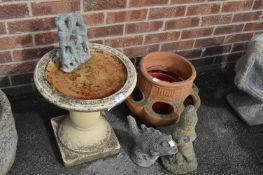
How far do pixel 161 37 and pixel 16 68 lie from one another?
2.64 ft

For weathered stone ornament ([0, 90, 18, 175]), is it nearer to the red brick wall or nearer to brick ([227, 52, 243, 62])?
the red brick wall

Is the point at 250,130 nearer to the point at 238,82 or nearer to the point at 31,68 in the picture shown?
the point at 238,82

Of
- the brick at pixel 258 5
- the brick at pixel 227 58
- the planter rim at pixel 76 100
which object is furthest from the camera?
the brick at pixel 227 58

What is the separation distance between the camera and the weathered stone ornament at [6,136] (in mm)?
1447

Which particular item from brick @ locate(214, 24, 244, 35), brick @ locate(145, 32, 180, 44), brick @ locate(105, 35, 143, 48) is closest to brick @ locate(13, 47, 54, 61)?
brick @ locate(105, 35, 143, 48)

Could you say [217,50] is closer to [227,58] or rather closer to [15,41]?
[227,58]

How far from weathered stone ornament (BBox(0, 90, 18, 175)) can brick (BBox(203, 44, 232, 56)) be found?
1260 millimetres

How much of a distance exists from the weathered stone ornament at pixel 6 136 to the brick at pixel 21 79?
0.32 m

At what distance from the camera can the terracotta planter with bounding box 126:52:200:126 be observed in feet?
5.85

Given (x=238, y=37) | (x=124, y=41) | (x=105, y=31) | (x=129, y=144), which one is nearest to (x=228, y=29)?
(x=238, y=37)

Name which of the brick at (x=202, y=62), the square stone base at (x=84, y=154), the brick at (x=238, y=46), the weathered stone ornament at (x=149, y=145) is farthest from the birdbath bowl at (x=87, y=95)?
the brick at (x=238, y=46)

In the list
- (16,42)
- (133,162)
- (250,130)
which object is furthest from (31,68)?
(250,130)

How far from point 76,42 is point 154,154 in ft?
2.06

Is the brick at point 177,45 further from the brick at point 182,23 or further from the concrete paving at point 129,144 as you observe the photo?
the concrete paving at point 129,144
